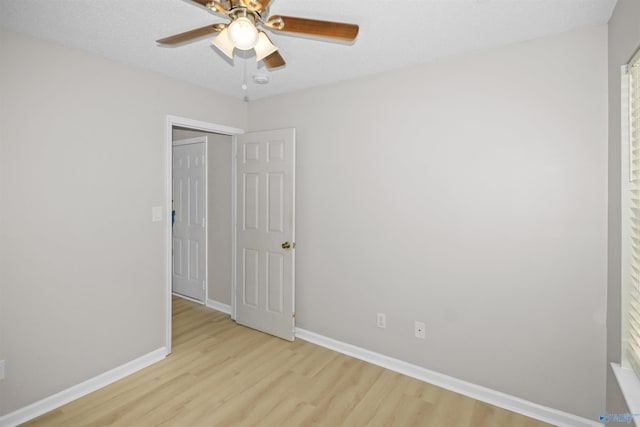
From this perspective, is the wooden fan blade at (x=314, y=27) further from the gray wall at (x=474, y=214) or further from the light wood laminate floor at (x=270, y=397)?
the light wood laminate floor at (x=270, y=397)

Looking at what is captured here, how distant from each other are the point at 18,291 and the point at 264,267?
→ 6.22 feet

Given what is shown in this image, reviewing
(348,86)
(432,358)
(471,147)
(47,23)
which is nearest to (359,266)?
(432,358)

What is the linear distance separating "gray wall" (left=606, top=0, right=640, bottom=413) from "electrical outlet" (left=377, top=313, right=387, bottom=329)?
1.45 m

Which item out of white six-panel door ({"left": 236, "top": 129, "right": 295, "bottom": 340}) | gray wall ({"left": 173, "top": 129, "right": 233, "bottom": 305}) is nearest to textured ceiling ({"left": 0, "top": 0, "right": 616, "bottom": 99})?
white six-panel door ({"left": 236, "top": 129, "right": 295, "bottom": 340})

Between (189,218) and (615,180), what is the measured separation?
14.0ft

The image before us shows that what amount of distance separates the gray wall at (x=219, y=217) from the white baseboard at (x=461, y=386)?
139cm

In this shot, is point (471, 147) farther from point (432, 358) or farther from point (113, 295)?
point (113, 295)

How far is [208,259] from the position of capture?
4.11 m

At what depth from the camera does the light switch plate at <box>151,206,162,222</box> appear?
280cm

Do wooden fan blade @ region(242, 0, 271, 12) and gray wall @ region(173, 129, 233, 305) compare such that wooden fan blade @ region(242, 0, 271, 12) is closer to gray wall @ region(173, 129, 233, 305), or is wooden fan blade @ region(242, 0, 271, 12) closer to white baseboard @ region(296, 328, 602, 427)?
gray wall @ region(173, 129, 233, 305)

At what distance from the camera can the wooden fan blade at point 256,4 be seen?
1294mm

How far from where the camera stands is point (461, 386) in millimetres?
2402

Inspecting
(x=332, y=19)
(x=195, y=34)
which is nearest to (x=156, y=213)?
(x=195, y=34)

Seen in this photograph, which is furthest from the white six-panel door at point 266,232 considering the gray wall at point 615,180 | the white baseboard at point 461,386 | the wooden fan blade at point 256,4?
the gray wall at point 615,180
